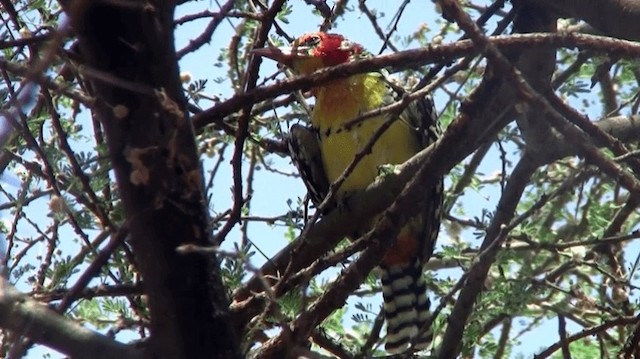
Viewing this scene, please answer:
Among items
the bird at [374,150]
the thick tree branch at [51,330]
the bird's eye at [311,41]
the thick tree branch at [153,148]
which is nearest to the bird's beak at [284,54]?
the bird at [374,150]

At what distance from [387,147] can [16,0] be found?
78.0 inches

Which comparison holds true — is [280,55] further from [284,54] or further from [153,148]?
[153,148]

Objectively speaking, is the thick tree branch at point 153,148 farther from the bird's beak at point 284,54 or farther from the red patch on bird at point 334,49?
the red patch on bird at point 334,49

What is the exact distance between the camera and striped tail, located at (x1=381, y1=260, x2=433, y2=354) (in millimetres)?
4734

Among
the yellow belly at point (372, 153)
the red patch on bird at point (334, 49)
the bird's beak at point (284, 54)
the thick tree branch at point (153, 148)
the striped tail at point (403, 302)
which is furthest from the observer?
the red patch on bird at point (334, 49)

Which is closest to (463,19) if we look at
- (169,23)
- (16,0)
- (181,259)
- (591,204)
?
(169,23)

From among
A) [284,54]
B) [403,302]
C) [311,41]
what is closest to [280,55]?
[284,54]

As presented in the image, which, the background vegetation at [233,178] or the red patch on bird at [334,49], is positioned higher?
the red patch on bird at [334,49]

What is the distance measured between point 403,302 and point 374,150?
0.74 m

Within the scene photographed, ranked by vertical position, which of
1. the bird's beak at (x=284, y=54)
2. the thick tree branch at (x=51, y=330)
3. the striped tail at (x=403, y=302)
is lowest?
the thick tree branch at (x=51, y=330)

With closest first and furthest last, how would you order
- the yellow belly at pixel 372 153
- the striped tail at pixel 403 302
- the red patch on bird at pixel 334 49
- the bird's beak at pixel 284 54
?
the bird's beak at pixel 284 54
the striped tail at pixel 403 302
the yellow belly at pixel 372 153
the red patch on bird at pixel 334 49

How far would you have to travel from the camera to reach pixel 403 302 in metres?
4.89

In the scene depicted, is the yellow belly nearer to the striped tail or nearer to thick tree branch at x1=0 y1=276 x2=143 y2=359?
the striped tail

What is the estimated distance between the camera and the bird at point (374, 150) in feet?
15.6
